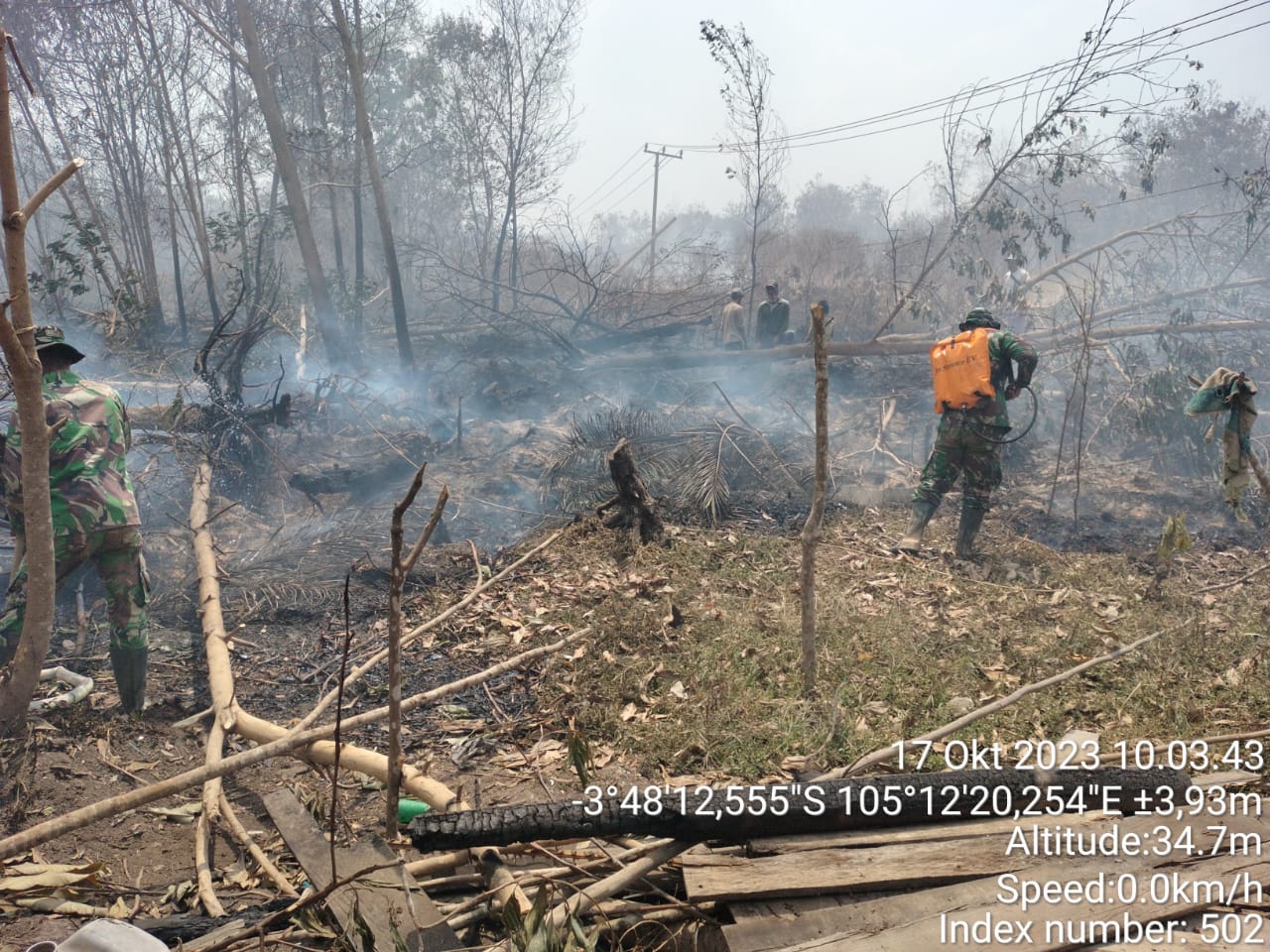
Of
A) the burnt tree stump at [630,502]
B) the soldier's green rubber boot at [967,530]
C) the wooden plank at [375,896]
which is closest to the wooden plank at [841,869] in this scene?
the wooden plank at [375,896]

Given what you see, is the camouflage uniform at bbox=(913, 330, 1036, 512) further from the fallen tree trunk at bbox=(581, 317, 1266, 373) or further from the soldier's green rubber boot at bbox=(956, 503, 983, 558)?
the fallen tree trunk at bbox=(581, 317, 1266, 373)

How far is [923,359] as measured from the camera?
11.6 meters

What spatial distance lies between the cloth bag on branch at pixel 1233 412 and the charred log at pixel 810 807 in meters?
3.18

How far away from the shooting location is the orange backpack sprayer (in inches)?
257

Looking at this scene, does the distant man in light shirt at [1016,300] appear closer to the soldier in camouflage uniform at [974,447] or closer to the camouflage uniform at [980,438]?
the soldier in camouflage uniform at [974,447]

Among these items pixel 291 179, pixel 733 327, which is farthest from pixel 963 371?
pixel 291 179

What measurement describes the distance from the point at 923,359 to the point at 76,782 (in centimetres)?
1100

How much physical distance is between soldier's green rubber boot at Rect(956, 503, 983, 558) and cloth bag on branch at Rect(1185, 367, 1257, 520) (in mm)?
1879

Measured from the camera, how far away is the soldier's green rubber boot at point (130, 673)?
4164 millimetres

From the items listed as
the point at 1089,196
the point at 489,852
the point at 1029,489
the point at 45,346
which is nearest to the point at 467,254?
the point at 1029,489

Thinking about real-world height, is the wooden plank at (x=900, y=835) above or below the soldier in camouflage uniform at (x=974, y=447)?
below

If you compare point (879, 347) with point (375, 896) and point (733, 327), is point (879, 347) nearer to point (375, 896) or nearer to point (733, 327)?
point (733, 327)

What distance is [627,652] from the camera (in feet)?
15.1

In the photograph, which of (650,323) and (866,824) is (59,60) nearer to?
(650,323)
